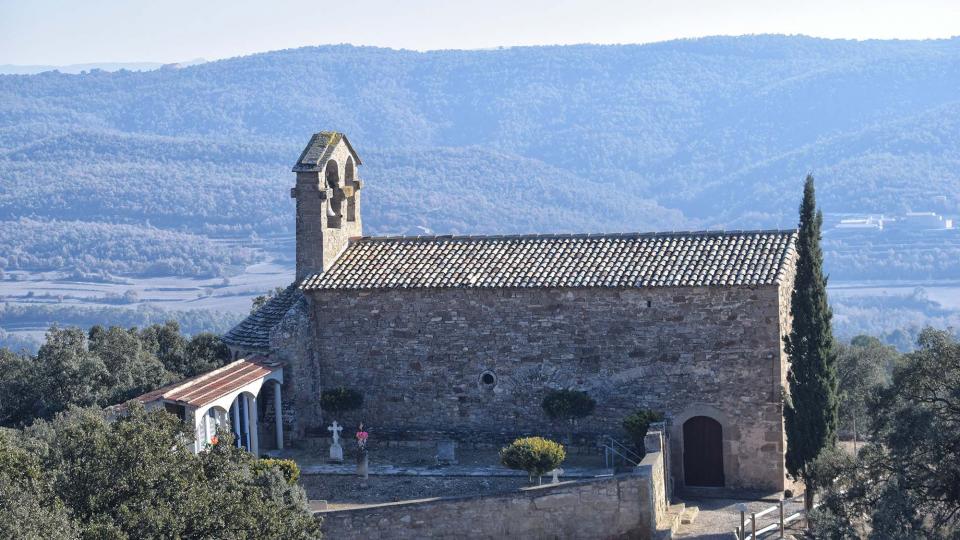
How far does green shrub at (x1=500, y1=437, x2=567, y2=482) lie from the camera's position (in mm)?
26859

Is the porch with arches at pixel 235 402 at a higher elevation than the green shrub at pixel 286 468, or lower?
higher

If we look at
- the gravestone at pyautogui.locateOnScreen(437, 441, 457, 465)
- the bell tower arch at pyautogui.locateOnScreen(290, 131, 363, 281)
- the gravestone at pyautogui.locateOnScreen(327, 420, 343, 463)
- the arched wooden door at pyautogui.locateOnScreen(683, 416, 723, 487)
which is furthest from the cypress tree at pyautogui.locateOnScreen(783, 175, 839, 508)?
the bell tower arch at pyautogui.locateOnScreen(290, 131, 363, 281)

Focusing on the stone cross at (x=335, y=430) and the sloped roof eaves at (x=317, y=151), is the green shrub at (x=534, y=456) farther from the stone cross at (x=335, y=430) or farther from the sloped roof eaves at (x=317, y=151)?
the sloped roof eaves at (x=317, y=151)

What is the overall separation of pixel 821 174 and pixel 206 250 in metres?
63.9

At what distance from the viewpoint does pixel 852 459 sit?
24.1 metres

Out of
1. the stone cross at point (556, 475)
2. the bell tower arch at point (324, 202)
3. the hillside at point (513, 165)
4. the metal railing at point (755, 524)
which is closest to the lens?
the metal railing at point (755, 524)

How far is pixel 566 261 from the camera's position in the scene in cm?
3067

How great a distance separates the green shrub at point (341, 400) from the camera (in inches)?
1216

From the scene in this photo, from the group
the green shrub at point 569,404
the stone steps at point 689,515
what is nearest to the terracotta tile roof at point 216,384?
the green shrub at point 569,404

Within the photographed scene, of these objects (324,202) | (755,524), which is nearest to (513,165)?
(324,202)

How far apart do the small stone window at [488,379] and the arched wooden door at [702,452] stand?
4.13 m

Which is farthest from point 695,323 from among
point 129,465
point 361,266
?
point 129,465

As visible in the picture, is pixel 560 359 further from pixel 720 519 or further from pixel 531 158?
pixel 531 158

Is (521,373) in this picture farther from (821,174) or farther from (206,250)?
(821,174)
